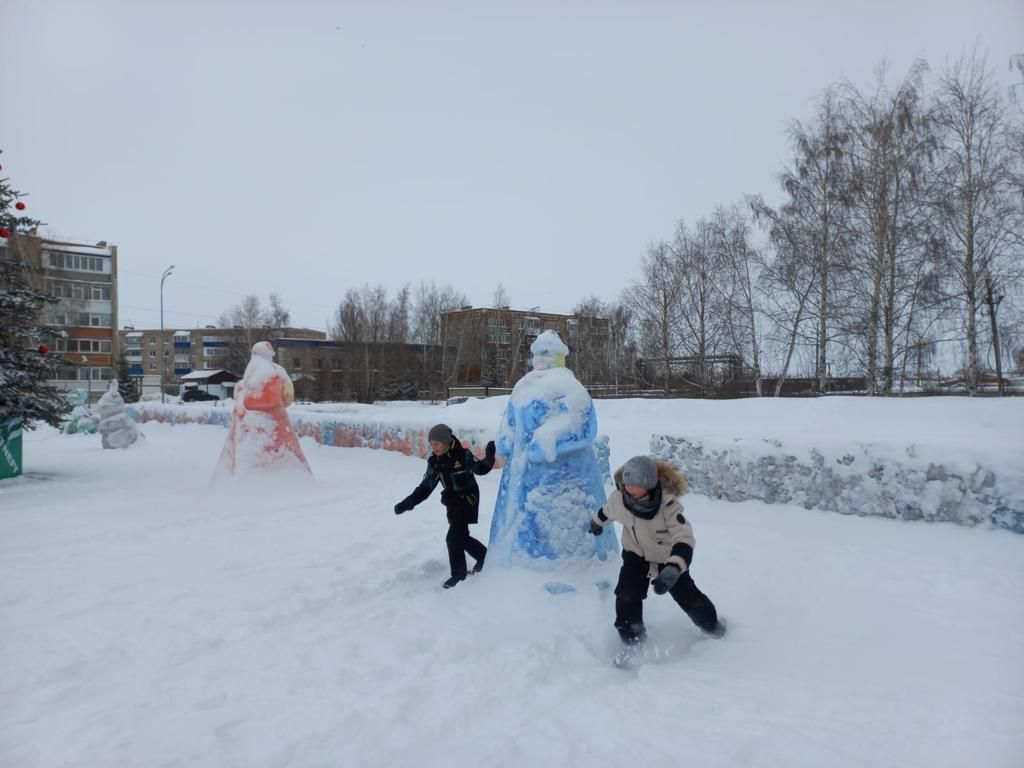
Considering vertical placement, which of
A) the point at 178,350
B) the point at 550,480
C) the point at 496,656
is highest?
the point at 178,350

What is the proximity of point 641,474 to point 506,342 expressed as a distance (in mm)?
44389

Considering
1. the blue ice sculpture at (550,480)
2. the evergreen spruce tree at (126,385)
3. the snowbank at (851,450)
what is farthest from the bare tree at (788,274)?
the evergreen spruce tree at (126,385)

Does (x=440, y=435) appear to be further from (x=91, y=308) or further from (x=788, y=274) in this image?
(x=91, y=308)

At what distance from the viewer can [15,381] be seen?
9859 millimetres

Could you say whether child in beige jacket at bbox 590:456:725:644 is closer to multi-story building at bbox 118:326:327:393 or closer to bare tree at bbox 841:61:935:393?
bare tree at bbox 841:61:935:393

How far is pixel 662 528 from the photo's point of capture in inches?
147

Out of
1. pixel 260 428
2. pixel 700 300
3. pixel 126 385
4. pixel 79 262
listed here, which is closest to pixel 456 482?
pixel 260 428

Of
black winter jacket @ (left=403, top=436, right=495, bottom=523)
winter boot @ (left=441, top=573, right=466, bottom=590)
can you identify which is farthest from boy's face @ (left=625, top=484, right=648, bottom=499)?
winter boot @ (left=441, top=573, right=466, bottom=590)

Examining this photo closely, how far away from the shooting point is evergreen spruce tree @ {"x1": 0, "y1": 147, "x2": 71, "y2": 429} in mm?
9992

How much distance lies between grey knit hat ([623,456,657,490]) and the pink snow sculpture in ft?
21.0

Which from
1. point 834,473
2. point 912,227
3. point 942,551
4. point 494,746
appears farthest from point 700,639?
point 912,227

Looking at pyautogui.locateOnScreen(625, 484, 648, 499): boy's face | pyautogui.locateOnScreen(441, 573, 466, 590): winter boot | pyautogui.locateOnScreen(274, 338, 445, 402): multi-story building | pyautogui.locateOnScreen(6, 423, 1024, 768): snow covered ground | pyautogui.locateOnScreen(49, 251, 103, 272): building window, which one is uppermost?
pyautogui.locateOnScreen(49, 251, 103, 272): building window

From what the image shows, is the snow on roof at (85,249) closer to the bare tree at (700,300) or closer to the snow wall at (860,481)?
the bare tree at (700,300)

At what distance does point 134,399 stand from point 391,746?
1743 inches
